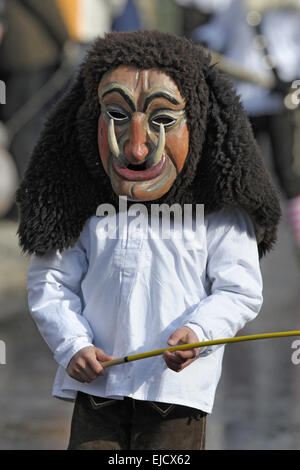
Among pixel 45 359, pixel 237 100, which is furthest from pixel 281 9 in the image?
pixel 237 100

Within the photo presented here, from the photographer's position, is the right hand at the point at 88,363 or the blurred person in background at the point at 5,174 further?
the blurred person in background at the point at 5,174

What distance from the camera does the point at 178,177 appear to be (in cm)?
302

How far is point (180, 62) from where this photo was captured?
9.73 feet

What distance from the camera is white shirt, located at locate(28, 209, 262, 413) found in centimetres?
293


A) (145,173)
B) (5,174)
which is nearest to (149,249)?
(145,173)

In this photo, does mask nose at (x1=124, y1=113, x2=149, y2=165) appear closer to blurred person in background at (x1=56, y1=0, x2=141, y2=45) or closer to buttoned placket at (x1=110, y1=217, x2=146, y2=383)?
buttoned placket at (x1=110, y1=217, x2=146, y2=383)

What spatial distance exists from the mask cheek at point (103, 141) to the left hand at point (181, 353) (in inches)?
21.0

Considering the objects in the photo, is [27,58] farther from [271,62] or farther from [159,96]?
[159,96]

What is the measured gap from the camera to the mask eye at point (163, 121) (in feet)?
9.75

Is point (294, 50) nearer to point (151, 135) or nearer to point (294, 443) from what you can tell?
point (294, 443)

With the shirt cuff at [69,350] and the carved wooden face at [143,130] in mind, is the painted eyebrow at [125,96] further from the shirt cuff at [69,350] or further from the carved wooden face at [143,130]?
the shirt cuff at [69,350]

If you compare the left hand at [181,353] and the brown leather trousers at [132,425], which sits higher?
the left hand at [181,353]

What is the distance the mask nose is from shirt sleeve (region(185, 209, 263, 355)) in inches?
11.3

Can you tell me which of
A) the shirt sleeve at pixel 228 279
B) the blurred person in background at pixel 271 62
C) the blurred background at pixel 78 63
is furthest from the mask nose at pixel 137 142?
the blurred person in background at pixel 271 62
